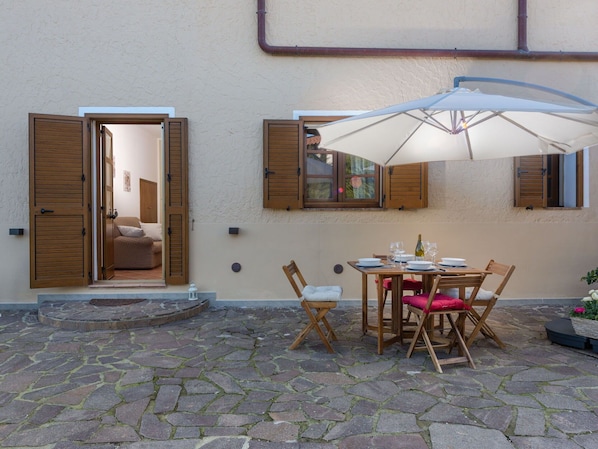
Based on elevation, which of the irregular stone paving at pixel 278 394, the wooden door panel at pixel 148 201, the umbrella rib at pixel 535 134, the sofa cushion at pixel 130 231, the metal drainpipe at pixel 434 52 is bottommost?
the irregular stone paving at pixel 278 394

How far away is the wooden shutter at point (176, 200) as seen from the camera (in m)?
5.34

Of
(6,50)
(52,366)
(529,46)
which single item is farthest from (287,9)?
(52,366)

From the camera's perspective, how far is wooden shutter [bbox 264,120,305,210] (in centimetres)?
540

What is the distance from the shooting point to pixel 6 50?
5.28 m

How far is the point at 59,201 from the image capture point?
5176 mm

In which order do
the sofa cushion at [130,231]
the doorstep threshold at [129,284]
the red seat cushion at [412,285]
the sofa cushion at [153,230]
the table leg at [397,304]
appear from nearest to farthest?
the table leg at [397,304]
the red seat cushion at [412,285]
the doorstep threshold at [129,284]
the sofa cushion at [130,231]
the sofa cushion at [153,230]

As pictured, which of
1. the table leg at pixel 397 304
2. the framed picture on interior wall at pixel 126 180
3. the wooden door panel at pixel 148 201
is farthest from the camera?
the wooden door panel at pixel 148 201

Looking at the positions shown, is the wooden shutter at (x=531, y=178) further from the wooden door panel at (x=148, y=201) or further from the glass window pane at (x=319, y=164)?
the wooden door panel at (x=148, y=201)

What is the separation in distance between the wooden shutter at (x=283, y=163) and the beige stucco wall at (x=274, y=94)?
17cm

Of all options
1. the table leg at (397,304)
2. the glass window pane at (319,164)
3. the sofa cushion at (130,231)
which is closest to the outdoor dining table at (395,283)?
the table leg at (397,304)

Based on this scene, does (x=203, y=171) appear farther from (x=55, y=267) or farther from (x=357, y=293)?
(x=357, y=293)

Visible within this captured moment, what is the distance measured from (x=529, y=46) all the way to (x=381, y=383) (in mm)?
5245

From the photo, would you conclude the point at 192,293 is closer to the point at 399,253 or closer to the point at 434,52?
the point at 399,253

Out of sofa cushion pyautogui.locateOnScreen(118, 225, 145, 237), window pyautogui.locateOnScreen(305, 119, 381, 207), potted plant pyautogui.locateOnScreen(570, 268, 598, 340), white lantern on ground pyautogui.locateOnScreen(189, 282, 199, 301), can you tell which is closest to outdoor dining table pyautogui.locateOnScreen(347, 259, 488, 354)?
potted plant pyautogui.locateOnScreen(570, 268, 598, 340)
